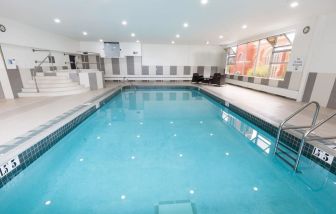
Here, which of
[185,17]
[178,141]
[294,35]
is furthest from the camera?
[294,35]

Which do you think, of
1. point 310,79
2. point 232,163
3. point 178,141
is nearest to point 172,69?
point 310,79

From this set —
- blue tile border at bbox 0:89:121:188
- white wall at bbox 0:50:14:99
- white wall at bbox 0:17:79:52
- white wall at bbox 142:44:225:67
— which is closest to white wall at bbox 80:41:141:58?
white wall at bbox 142:44:225:67

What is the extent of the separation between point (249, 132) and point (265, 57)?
17.3 feet

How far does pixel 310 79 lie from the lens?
15.9 ft

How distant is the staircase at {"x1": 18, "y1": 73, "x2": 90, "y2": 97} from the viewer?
545 centimetres

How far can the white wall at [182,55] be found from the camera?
10.8 m

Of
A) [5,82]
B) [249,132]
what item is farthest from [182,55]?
[5,82]

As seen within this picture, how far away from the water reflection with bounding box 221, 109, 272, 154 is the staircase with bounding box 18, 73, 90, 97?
5690mm

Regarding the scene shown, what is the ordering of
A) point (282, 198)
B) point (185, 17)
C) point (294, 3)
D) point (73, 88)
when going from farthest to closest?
point (73, 88) → point (185, 17) → point (294, 3) → point (282, 198)

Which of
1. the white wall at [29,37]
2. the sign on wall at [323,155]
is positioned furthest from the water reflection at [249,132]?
the white wall at [29,37]

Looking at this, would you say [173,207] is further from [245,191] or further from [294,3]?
[294,3]

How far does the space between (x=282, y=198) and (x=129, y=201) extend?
176cm

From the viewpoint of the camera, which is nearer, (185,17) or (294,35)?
(185,17)

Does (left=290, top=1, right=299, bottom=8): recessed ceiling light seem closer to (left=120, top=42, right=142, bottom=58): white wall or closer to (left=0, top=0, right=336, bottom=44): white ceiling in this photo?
(left=0, top=0, right=336, bottom=44): white ceiling
